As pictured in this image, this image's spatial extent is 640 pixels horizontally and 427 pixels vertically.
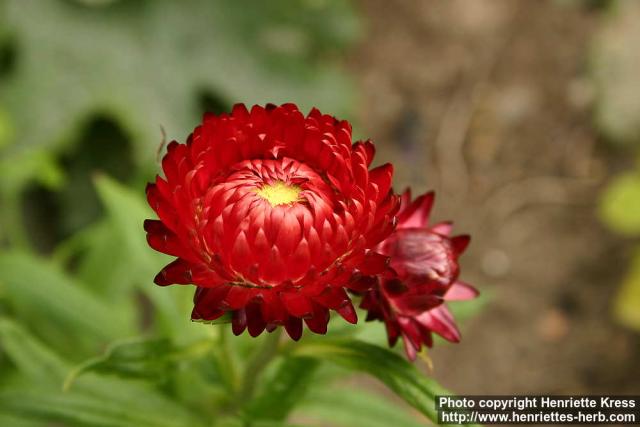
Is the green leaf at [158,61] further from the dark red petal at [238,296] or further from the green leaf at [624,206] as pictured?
the dark red petal at [238,296]

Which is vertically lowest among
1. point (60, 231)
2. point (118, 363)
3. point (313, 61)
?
point (118, 363)

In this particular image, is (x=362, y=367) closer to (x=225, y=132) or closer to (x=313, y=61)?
(x=225, y=132)

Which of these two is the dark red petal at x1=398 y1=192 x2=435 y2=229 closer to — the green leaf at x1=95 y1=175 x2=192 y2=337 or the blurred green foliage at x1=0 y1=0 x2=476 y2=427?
the blurred green foliage at x1=0 y1=0 x2=476 y2=427

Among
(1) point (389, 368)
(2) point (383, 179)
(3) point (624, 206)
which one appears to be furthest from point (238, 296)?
(3) point (624, 206)

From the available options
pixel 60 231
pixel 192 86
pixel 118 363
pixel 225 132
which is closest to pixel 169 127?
pixel 192 86

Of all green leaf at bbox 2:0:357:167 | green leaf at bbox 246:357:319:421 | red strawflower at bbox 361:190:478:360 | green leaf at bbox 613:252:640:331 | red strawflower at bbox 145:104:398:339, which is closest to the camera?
red strawflower at bbox 145:104:398:339

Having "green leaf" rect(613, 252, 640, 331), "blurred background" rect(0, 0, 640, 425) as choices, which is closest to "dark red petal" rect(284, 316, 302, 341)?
"blurred background" rect(0, 0, 640, 425)
